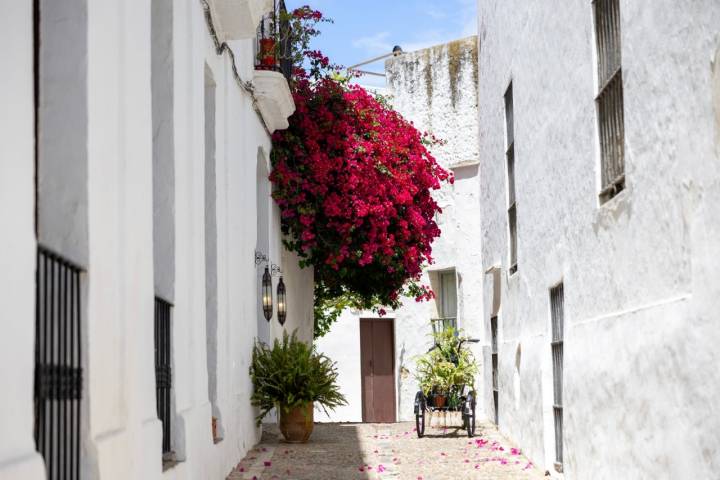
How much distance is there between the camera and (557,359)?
28.5 feet

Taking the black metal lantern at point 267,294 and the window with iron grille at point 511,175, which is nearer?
the window with iron grille at point 511,175

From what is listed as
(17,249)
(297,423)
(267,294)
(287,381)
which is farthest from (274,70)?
(17,249)

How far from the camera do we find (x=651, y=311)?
5.19 meters

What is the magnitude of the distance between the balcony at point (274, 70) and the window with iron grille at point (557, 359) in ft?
14.7

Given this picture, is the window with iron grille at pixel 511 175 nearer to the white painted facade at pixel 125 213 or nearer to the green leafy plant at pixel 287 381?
the green leafy plant at pixel 287 381

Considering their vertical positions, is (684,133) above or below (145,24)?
below

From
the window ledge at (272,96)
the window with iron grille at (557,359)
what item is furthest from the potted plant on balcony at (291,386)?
the window with iron grille at (557,359)

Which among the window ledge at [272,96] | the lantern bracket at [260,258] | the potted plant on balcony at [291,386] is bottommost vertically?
the potted plant on balcony at [291,386]

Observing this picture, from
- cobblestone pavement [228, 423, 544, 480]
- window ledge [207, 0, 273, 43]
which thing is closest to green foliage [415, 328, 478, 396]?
cobblestone pavement [228, 423, 544, 480]

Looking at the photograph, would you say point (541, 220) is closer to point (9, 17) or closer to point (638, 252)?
point (638, 252)

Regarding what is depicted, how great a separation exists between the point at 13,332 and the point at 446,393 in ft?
31.3

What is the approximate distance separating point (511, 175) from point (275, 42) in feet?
10.6

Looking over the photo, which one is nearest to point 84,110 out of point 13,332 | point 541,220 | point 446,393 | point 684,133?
point 13,332

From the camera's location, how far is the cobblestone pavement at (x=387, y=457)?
9039mm
